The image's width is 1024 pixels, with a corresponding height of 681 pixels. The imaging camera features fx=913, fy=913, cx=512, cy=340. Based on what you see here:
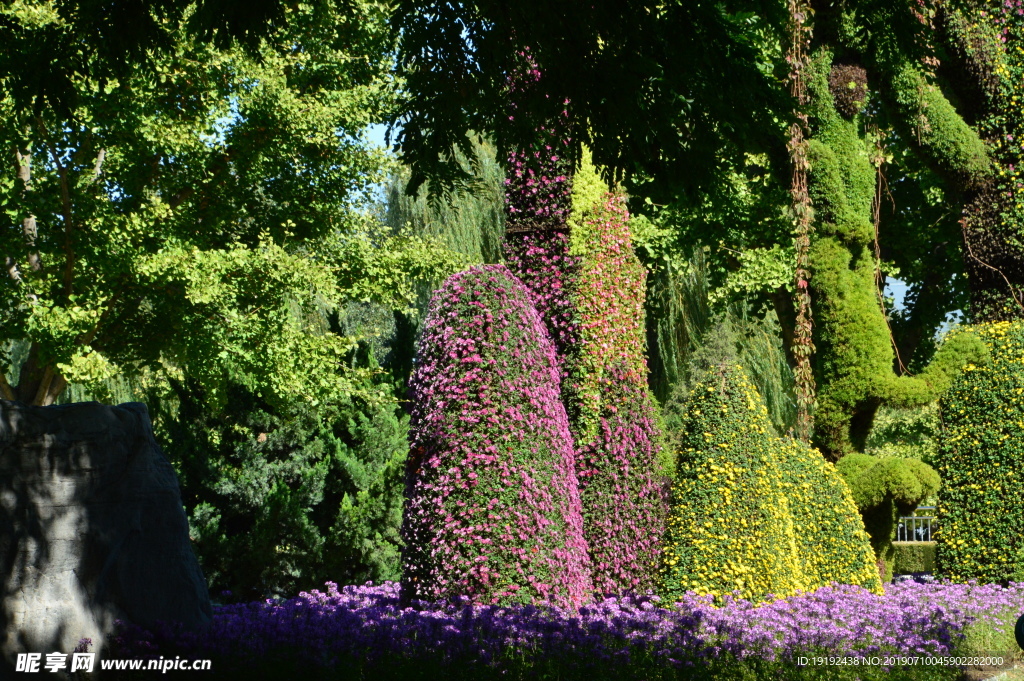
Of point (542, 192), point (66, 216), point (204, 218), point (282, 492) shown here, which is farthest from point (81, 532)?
point (204, 218)

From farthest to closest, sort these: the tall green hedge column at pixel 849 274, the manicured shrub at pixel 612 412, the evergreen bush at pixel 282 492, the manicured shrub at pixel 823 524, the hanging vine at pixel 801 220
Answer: the evergreen bush at pixel 282 492, the tall green hedge column at pixel 849 274, the hanging vine at pixel 801 220, the manicured shrub at pixel 823 524, the manicured shrub at pixel 612 412

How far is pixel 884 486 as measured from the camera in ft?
33.9

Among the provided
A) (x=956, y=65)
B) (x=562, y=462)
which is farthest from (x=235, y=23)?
(x=956, y=65)

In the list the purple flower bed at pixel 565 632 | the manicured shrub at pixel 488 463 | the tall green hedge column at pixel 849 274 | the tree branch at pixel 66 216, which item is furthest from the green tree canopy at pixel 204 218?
the tall green hedge column at pixel 849 274

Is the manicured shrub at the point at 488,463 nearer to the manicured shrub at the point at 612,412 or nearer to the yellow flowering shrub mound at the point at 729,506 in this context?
the manicured shrub at the point at 612,412

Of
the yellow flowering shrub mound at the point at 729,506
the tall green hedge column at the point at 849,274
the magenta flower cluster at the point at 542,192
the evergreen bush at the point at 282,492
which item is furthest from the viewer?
the evergreen bush at the point at 282,492

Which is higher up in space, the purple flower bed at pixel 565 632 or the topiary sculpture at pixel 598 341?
the topiary sculpture at pixel 598 341

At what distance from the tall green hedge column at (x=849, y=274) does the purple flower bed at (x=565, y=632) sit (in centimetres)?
298

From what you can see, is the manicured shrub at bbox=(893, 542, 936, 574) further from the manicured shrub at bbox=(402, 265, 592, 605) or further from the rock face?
the rock face

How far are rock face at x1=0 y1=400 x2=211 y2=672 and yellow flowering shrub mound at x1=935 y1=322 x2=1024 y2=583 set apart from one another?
7.91m

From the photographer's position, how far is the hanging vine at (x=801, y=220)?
10234 millimetres

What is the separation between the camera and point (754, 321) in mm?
20203

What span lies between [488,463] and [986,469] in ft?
19.4

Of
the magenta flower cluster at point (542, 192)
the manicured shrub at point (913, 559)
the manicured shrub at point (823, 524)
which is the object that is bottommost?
the manicured shrub at point (913, 559)
